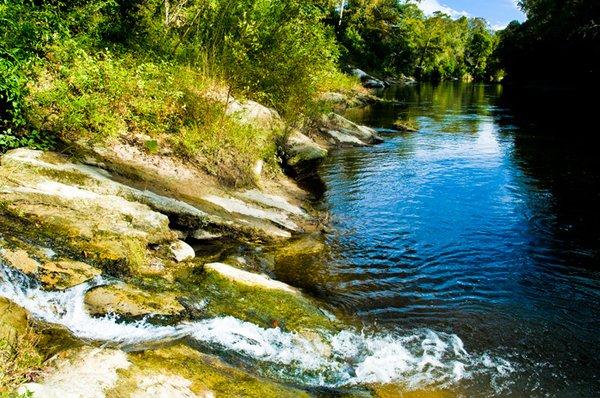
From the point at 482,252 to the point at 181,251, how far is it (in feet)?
19.7

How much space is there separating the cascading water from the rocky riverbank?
2cm

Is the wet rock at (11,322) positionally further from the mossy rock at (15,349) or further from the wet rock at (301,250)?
the wet rock at (301,250)

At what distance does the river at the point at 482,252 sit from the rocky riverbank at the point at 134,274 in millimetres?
1299

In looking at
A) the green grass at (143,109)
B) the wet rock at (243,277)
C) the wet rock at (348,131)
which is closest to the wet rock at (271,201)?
the green grass at (143,109)

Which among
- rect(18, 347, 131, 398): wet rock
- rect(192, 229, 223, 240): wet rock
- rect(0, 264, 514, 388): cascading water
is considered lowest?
rect(0, 264, 514, 388): cascading water

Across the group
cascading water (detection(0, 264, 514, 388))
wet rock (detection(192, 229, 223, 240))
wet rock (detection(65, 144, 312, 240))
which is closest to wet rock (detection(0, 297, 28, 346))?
cascading water (detection(0, 264, 514, 388))

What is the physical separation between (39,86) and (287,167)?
28.5 ft

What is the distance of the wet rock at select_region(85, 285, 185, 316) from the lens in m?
5.03

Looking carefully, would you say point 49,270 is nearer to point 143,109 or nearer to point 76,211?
point 76,211

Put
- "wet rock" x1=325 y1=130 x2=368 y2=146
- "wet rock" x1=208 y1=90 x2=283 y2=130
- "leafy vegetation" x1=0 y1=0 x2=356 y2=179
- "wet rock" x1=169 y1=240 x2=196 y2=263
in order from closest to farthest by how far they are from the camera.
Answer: "wet rock" x1=169 y1=240 x2=196 y2=263
"leafy vegetation" x1=0 y1=0 x2=356 y2=179
"wet rock" x1=208 y1=90 x2=283 y2=130
"wet rock" x1=325 y1=130 x2=368 y2=146

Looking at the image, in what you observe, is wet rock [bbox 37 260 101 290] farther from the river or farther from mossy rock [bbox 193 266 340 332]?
the river

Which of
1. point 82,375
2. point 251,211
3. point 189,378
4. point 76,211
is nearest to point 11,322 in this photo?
point 82,375

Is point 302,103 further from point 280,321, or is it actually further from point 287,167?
point 280,321

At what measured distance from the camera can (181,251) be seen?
7.21 metres
